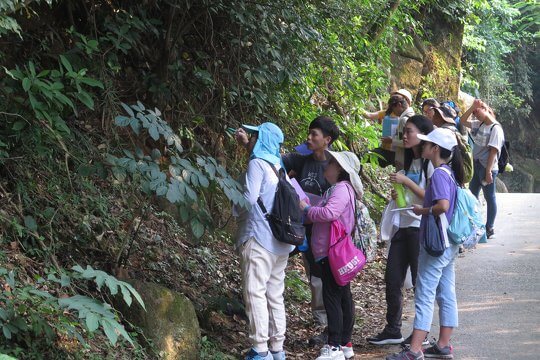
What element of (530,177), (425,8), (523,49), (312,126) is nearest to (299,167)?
(312,126)

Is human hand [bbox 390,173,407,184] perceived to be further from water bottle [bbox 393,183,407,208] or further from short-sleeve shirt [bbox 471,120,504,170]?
short-sleeve shirt [bbox 471,120,504,170]

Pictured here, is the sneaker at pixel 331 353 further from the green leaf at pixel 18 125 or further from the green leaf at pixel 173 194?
the green leaf at pixel 18 125

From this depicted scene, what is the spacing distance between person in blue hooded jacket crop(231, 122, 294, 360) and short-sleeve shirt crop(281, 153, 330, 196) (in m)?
0.79

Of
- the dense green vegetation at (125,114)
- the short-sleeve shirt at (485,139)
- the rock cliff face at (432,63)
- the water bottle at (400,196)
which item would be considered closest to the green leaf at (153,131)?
the dense green vegetation at (125,114)

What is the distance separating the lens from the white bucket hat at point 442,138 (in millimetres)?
6555

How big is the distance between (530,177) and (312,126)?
96.9 feet

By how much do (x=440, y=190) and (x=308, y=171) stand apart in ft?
4.09

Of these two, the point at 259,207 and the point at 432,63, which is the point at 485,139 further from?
the point at 432,63

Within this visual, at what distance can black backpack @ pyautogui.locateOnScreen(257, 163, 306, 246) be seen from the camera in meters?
6.07

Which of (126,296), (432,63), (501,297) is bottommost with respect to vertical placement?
(501,297)

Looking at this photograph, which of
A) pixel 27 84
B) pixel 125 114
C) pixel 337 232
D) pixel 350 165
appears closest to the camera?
pixel 27 84

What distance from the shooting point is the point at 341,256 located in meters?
6.48

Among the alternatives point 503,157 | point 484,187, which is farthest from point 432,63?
point 503,157

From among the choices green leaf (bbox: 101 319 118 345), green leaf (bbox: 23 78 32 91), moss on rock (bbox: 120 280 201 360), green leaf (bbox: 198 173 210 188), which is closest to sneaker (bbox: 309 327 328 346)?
moss on rock (bbox: 120 280 201 360)
